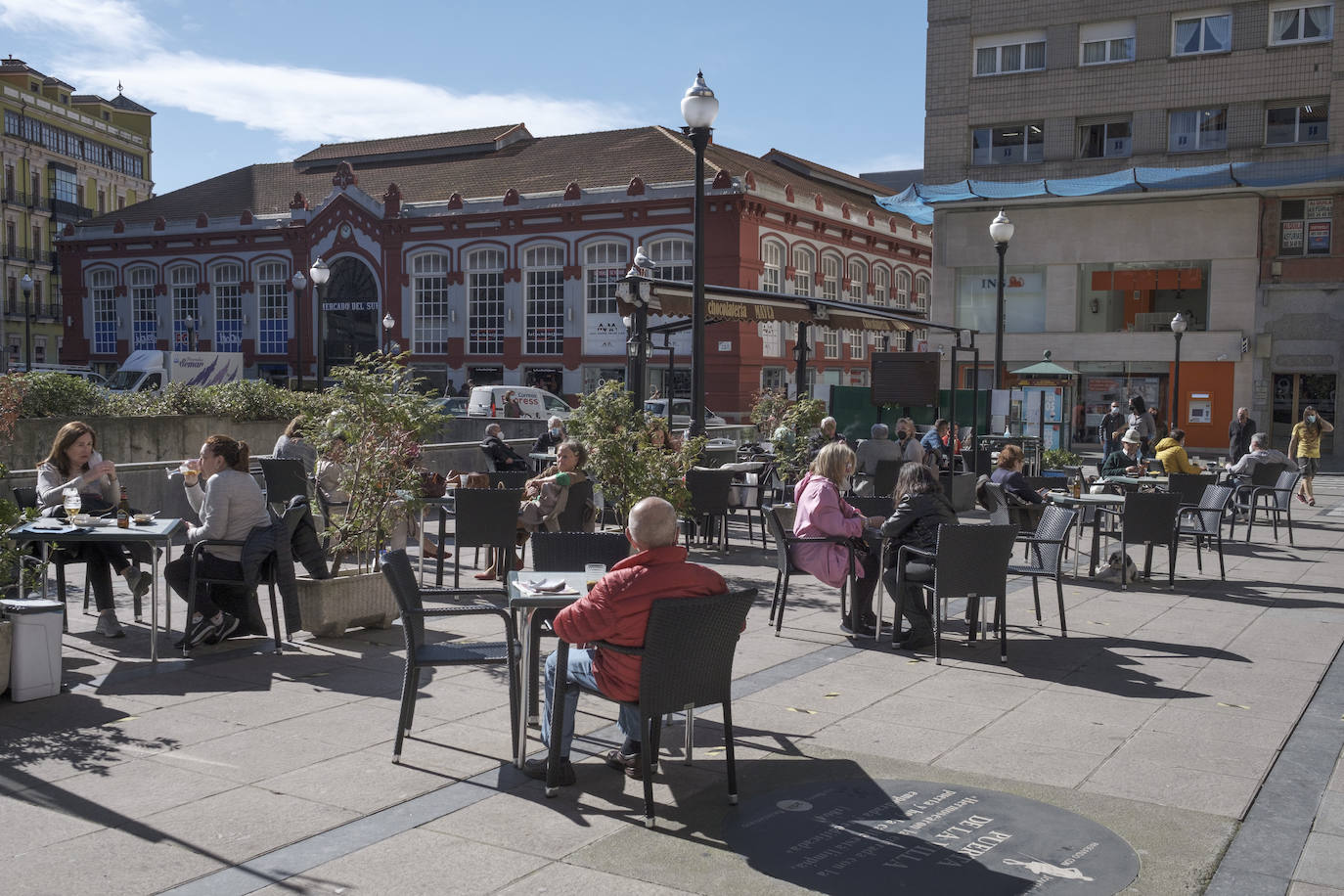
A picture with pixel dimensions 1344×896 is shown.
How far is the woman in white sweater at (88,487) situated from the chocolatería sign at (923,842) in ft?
18.1

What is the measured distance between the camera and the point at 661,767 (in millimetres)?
5883

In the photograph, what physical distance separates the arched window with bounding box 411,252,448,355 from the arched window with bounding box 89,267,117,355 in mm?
16799

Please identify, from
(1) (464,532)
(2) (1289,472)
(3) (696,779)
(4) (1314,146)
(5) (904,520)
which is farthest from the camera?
(4) (1314,146)

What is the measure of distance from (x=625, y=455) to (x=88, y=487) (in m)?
4.37

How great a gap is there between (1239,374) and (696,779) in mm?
33331

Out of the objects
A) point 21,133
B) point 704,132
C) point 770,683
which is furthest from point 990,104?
point 21,133

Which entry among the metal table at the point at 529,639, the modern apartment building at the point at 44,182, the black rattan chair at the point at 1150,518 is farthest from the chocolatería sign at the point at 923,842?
the modern apartment building at the point at 44,182

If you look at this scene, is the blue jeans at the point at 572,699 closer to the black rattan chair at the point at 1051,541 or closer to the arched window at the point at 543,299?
the black rattan chair at the point at 1051,541

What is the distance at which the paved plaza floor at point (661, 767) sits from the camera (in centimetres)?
459

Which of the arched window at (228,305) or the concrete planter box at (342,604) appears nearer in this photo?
the concrete planter box at (342,604)

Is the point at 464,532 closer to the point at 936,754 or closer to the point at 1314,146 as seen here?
the point at 936,754

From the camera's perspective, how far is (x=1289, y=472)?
51.6 ft

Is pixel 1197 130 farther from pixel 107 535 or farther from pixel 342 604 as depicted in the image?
pixel 107 535

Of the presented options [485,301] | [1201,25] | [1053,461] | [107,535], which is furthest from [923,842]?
[485,301]
